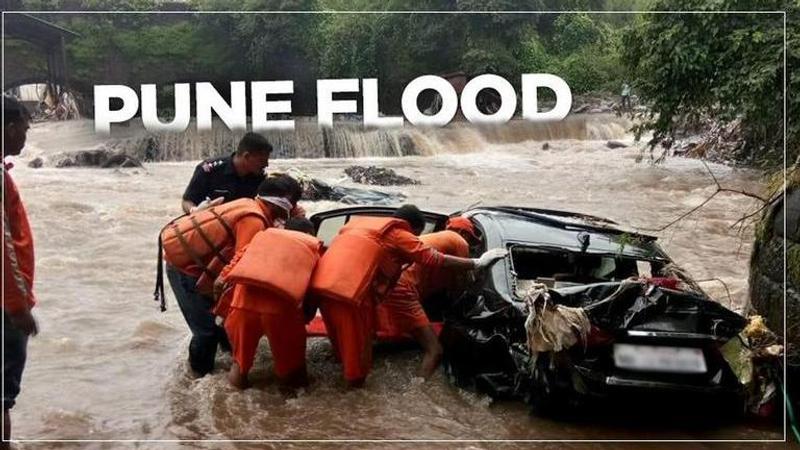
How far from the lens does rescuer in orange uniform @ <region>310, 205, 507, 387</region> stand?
12.0 ft

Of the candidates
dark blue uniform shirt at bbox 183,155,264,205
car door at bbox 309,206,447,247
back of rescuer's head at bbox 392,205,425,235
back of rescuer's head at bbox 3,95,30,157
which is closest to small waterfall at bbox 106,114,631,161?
car door at bbox 309,206,447,247

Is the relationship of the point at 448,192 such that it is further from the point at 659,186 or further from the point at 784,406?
the point at 784,406

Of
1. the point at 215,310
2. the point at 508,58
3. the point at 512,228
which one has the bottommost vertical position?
the point at 215,310

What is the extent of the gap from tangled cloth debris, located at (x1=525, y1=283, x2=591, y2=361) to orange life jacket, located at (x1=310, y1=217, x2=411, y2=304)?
33.4 inches

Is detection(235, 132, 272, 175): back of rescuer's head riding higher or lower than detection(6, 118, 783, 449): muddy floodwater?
higher

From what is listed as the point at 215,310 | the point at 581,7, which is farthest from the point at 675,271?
the point at 581,7

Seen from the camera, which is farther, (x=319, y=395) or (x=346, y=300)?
(x=319, y=395)

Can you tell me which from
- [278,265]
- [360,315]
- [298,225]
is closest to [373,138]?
[298,225]

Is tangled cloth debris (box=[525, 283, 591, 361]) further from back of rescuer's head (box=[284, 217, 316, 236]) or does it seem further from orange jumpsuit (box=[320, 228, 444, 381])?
back of rescuer's head (box=[284, 217, 316, 236])

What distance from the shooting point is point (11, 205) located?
2.54 m

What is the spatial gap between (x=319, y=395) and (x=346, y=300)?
0.69 meters

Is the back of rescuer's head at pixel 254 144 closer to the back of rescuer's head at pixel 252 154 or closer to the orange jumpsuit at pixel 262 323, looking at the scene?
the back of rescuer's head at pixel 252 154

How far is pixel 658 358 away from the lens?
325 cm

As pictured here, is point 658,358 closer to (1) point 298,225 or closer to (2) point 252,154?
(1) point 298,225
